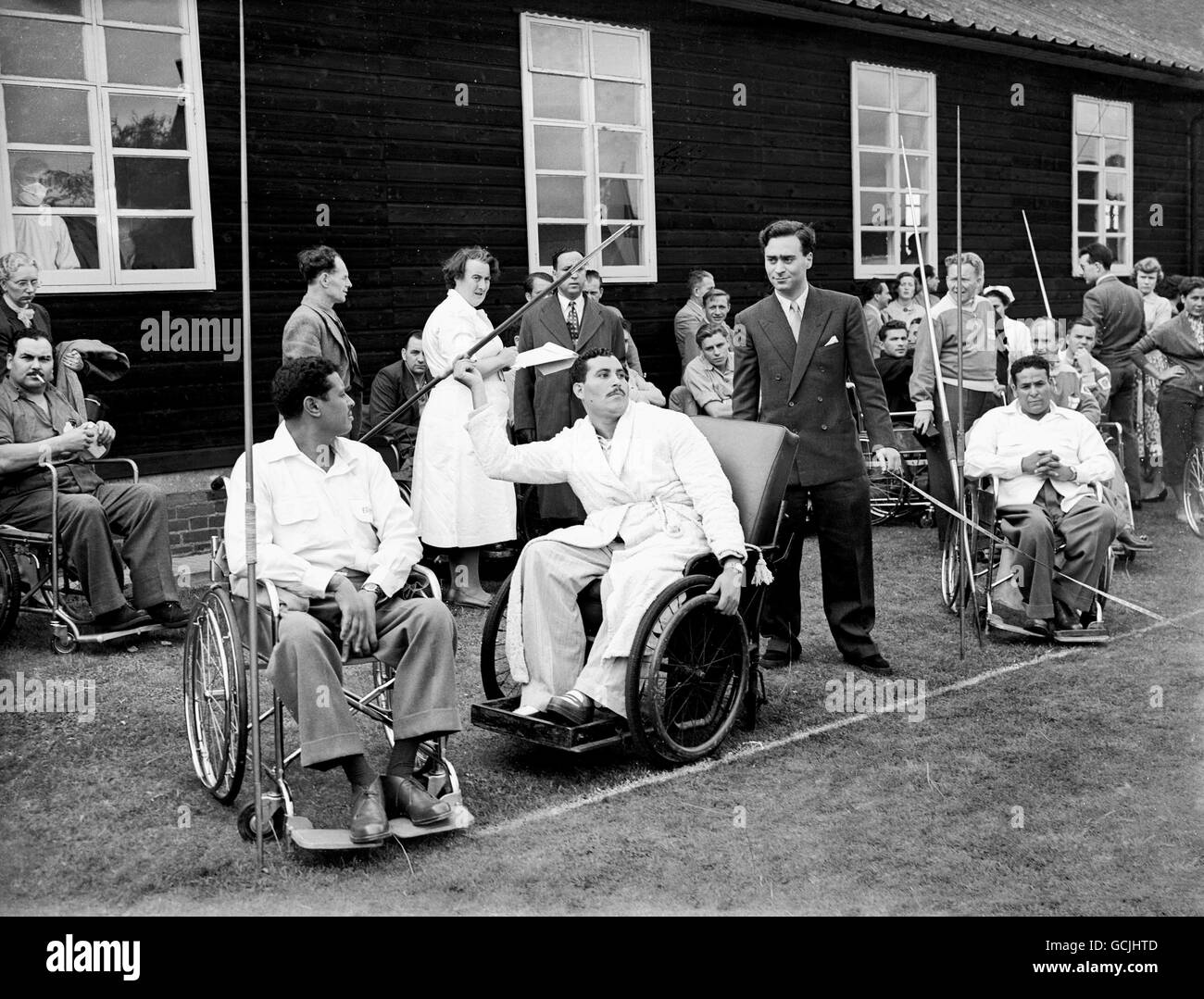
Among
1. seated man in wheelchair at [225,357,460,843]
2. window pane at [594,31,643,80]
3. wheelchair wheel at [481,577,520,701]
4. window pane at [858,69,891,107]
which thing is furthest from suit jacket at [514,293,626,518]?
window pane at [858,69,891,107]

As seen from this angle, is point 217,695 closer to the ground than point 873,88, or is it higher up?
closer to the ground

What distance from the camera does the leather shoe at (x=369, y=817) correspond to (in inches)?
168

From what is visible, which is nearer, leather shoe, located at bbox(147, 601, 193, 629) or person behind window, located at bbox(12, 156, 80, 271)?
leather shoe, located at bbox(147, 601, 193, 629)

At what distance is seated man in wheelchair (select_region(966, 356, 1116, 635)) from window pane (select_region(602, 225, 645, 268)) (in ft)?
16.2

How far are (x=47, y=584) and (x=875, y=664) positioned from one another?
411cm

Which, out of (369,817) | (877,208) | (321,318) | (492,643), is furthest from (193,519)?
(877,208)

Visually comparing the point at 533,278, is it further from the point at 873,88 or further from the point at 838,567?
the point at 873,88

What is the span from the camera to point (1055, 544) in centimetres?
727

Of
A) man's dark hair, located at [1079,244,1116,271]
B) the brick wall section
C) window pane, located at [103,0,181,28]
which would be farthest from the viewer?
man's dark hair, located at [1079,244,1116,271]

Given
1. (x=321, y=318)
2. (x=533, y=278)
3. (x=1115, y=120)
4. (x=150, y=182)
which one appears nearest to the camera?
(x=321, y=318)

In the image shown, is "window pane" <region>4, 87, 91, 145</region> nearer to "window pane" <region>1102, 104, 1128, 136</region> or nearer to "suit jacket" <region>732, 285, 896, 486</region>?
"suit jacket" <region>732, 285, 896, 486</region>

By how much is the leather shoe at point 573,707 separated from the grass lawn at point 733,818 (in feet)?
0.75

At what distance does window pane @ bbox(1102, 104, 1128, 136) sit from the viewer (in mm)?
17516
